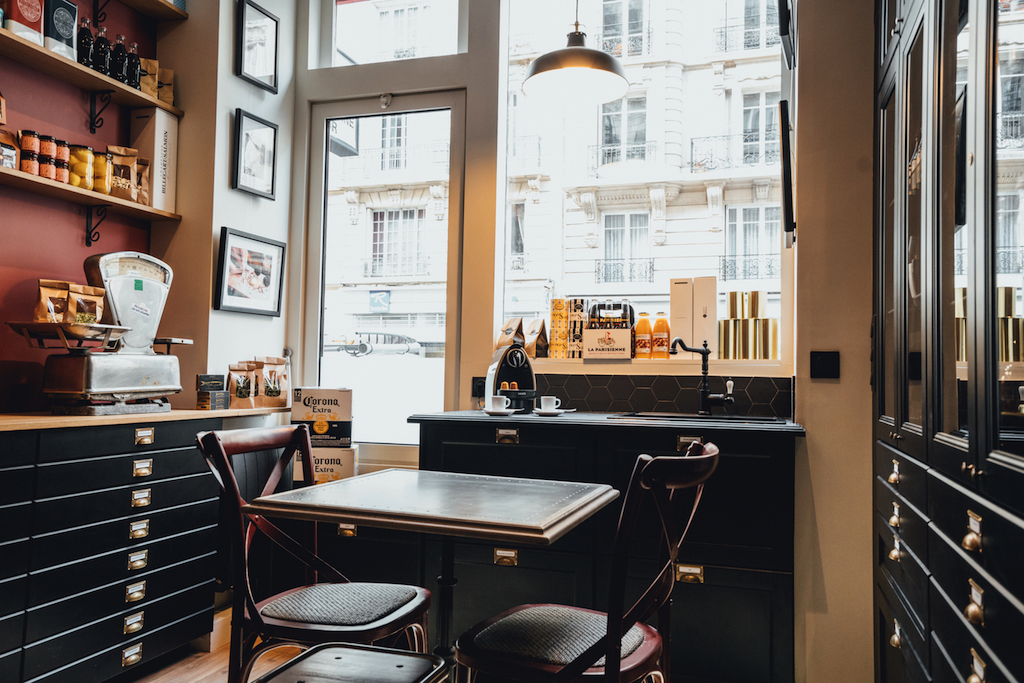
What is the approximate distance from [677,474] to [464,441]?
1463mm

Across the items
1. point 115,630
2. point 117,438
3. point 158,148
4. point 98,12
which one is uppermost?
point 98,12

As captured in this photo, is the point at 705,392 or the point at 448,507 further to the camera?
the point at 705,392

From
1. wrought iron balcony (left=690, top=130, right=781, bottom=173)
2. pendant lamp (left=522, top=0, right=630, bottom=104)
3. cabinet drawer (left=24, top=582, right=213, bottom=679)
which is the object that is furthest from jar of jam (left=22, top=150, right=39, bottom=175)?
wrought iron balcony (left=690, top=130, right=781, bottom=173)

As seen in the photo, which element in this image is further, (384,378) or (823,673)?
A: (384,378)

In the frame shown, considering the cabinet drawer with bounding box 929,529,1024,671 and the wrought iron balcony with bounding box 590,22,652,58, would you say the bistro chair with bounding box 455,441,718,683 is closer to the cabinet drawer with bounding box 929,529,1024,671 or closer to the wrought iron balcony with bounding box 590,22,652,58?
the cabinet drawer with bounding box 929,529,1024,671

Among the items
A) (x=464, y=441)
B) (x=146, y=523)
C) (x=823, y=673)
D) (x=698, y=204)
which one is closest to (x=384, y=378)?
(x=464, y=441)

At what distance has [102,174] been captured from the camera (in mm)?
2893

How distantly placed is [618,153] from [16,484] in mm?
2741

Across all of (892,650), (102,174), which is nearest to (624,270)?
(892,650)

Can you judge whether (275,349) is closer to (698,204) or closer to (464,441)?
(464,441)

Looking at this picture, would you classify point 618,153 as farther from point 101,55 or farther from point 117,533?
point 117,533

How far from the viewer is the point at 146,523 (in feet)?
8.45

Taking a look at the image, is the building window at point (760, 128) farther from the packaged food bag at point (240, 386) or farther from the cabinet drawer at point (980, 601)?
the packaged food bag at point (240, 386)

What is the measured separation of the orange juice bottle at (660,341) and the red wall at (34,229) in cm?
246
